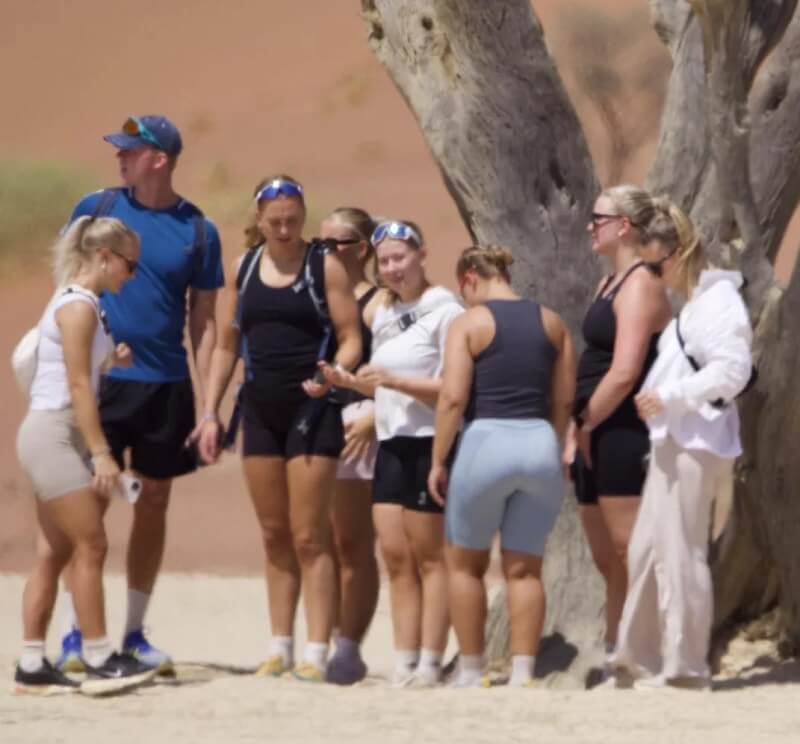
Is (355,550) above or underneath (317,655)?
above

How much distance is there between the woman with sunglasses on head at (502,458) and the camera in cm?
717

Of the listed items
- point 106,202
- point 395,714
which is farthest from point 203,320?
point 395,714

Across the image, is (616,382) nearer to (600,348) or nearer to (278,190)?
(600,348)

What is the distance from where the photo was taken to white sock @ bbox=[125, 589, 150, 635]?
7.78 meters

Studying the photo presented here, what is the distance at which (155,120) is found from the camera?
783 centimetres

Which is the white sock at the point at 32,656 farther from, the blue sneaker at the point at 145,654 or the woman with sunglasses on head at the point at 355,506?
the woman with sunglasses on head at the point at 355,506

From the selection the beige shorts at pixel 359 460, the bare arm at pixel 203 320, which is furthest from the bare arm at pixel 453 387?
the bare arm at pixel 203 320

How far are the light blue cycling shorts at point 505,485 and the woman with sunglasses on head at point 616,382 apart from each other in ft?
0.52

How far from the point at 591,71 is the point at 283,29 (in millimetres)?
10529

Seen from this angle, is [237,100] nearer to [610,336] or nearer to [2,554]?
[2,554]

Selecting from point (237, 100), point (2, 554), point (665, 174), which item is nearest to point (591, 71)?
point (237, 100)

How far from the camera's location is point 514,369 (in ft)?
23.6

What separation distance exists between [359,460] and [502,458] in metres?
0.82

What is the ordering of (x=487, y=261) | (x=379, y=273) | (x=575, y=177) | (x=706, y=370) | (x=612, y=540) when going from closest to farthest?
(x=706, y=370)
(x=612, y=540)
(x=487, y=261)
(x=379, y=273)
(x=575, y=177)
